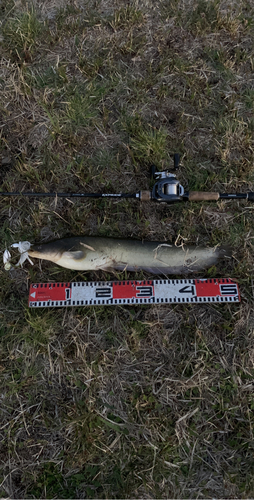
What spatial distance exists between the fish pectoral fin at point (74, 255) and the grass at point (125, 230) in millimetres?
235

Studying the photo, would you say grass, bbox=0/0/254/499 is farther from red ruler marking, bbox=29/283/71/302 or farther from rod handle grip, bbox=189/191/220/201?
rod handle grip, bbox=189/191/220/201

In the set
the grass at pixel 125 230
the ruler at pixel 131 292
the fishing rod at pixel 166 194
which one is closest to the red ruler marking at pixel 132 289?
the ruler at pixel 131 292

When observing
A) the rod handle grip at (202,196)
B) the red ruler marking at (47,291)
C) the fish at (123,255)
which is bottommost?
the red ruler marking at (47,291)

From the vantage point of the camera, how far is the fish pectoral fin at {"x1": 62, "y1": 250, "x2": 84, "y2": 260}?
3.21 meters

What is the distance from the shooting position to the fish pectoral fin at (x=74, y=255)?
321 centimetres

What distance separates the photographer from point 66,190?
363 cm

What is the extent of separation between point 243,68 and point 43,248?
377 centimetres

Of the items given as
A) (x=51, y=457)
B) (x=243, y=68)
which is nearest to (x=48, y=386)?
(x=51, y=457)

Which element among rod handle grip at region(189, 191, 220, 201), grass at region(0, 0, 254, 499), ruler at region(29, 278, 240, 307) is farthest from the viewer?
rod handle grip at region(189, 191, 220, 201)

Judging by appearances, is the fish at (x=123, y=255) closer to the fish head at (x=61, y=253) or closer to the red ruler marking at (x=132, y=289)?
the fish head at (x=61, y=253)

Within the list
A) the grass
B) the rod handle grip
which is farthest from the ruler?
the rod handle grip

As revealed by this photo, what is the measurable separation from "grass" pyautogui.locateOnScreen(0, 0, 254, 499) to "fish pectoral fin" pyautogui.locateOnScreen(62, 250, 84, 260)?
235 mm

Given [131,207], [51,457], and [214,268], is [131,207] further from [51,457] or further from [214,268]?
[51,457]

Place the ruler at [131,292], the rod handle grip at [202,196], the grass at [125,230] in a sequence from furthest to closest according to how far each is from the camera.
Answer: the rod handle grip at [202,196]
the ruler at [131,292]
the grass at [125,230]
